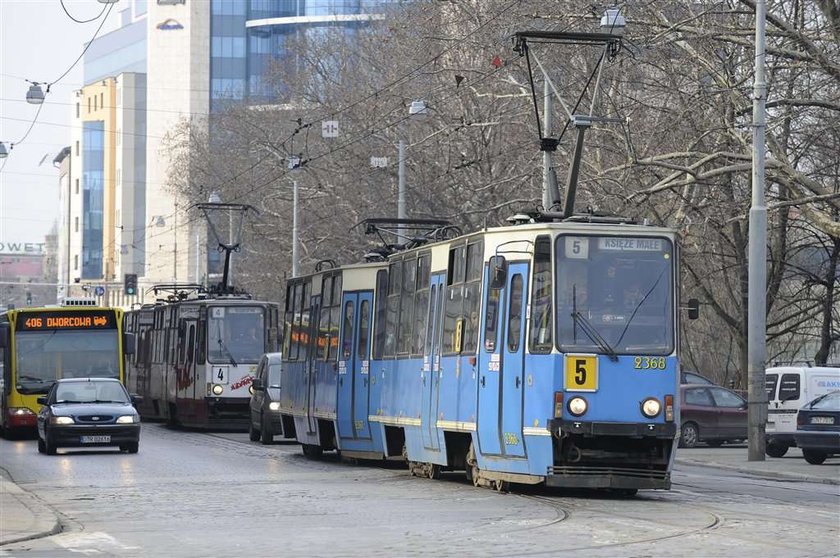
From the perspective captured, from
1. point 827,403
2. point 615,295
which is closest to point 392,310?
point 615,295

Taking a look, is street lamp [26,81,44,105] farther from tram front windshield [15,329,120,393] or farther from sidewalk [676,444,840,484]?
sidewalk [676,444,840,484]

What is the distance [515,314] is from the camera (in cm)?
1906

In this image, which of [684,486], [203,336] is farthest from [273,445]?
[684,486]

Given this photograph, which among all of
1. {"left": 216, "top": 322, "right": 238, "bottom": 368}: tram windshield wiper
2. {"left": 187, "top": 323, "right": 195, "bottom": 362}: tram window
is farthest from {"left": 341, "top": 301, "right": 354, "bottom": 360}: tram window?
{"left": 187, "top": 323, "right": 195, "bottom": 362}: tram window

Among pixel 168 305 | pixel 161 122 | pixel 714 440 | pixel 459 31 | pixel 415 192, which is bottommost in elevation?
pixel 714 440

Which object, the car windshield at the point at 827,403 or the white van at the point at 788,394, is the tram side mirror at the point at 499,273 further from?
the white van at the point at 788,394

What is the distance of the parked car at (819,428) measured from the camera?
29.8 m

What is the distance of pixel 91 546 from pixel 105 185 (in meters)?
135

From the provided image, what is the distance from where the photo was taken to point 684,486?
21.7m

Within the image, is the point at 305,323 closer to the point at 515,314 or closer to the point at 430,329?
the point at 430,329

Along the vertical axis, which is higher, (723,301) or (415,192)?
(415,192)

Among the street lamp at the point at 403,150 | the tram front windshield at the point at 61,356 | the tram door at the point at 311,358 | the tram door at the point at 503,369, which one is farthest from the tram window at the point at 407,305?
the street lamp at the point at 403,150

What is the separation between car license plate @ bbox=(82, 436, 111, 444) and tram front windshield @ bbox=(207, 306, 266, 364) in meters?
11.1

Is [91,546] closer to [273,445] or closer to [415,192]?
[273,445]
